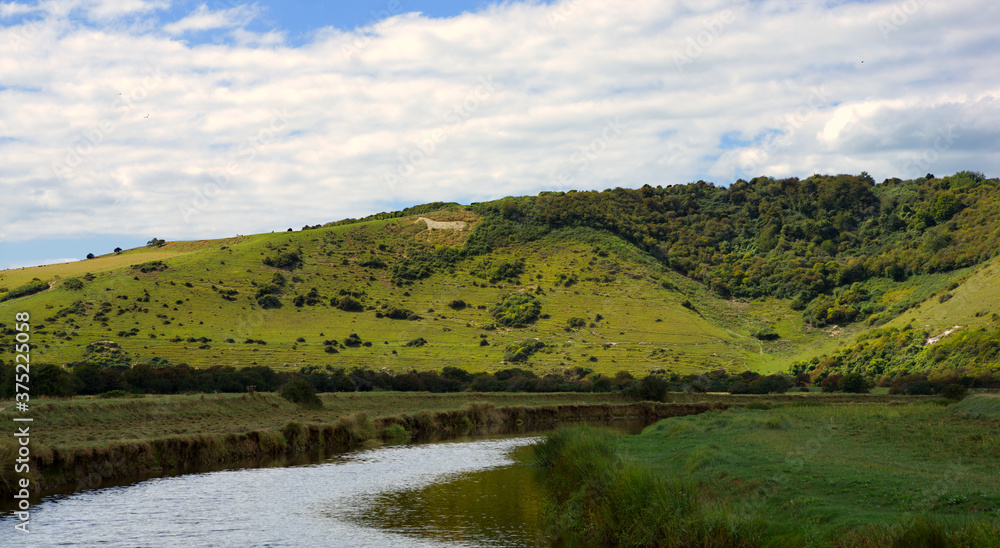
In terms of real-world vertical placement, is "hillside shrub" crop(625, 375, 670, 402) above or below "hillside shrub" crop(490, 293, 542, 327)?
below

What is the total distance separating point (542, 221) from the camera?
160m

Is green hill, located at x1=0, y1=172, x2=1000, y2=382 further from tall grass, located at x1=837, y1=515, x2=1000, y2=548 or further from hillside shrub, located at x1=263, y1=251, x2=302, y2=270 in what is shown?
tall grass, located at x1=837, y1=515, x2=1000, y2=548

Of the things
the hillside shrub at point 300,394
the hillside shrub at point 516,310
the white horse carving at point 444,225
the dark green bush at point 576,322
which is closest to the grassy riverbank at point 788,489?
the hillside shrub at point 300,394

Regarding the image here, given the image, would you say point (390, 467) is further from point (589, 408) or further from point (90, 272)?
point (90, 272)

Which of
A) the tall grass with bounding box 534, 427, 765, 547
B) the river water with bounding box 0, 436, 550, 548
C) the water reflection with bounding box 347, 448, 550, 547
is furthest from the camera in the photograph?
the water reflection with bounding box 347, 448, 550, 547

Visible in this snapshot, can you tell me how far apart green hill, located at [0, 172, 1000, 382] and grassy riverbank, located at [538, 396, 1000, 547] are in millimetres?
61703

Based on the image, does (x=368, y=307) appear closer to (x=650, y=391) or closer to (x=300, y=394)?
(x=650, y=391)

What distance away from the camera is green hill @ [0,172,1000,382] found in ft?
325

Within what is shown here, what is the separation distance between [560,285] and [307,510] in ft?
357

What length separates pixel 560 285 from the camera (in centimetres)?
13262

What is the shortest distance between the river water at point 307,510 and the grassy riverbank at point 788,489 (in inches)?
91.0

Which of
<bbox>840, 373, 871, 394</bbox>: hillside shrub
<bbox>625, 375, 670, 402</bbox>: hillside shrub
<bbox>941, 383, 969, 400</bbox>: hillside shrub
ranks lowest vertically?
<bbox>840, 373, 871, 394</bbox>: hillside shrub

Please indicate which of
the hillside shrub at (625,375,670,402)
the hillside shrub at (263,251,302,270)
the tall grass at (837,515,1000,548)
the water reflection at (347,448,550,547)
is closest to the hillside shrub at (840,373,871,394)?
the hillside shrub at (625,375,670,402)

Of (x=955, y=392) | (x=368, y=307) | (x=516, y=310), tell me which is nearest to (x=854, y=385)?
(x=955, y=392)
